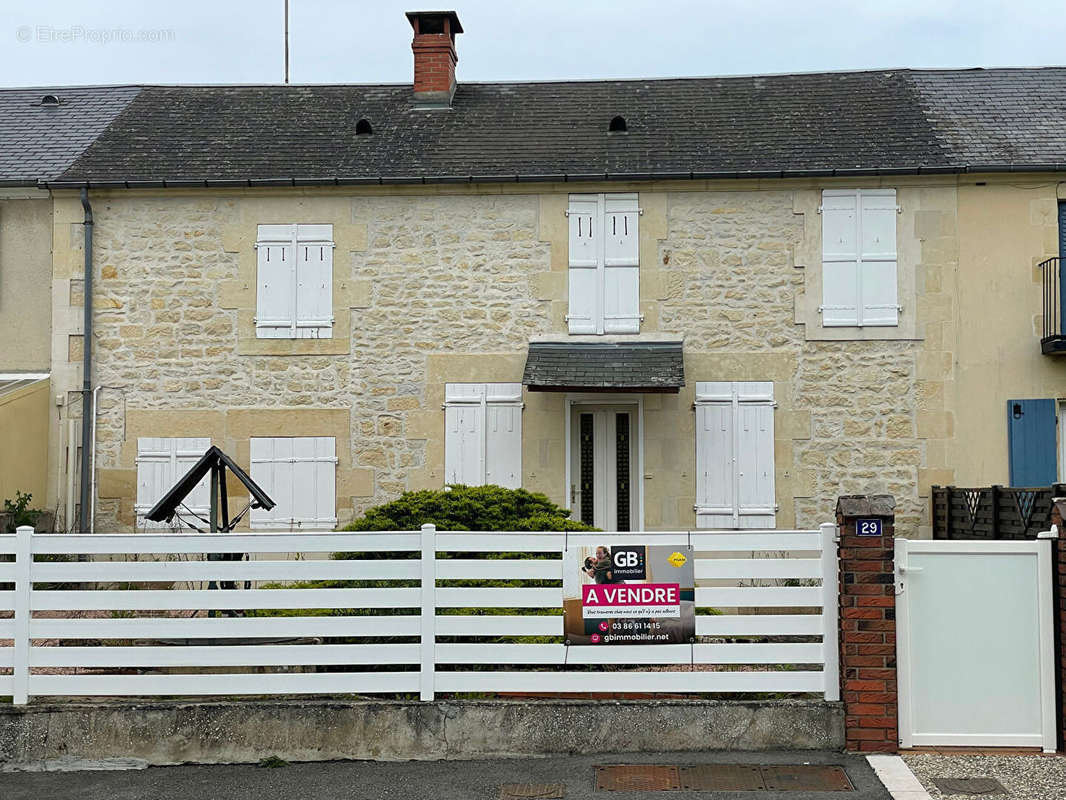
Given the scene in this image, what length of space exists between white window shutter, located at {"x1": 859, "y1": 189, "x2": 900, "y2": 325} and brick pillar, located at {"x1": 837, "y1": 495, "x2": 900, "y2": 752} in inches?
264

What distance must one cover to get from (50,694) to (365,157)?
27.4 feet

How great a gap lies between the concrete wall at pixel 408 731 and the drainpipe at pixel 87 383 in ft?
22.4

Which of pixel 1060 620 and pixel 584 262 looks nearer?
pixel 1060 620

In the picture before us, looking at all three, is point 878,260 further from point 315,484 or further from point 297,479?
point 297,479

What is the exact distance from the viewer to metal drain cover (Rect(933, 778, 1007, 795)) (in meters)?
5.61

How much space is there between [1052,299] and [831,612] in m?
7.62

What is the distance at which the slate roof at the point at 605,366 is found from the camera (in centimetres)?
1197

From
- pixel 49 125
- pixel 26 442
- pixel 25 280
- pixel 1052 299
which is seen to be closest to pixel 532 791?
pixel 26 442

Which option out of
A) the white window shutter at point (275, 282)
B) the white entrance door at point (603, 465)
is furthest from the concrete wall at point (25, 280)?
the white entrance door at point (603, 465)

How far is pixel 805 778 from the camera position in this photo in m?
5.88

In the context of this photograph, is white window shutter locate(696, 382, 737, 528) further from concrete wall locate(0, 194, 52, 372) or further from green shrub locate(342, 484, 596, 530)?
concrete wall locate(0, 194, 52, 372)

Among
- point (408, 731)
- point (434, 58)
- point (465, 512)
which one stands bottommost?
point (408, 731)

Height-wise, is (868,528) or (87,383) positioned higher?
(87,383)

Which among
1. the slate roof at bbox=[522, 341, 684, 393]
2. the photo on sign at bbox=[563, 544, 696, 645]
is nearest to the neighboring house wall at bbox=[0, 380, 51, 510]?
the slate roof at bbox=[522, 341, 684, 393]
